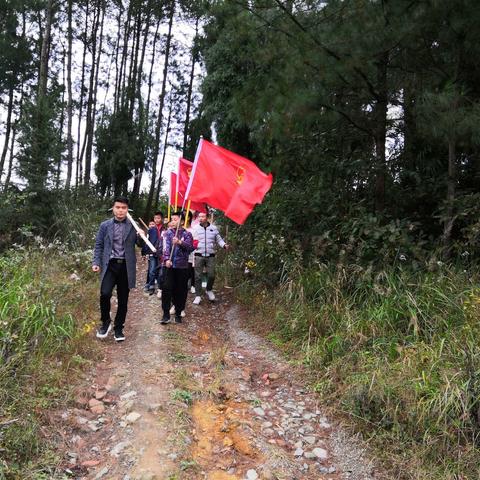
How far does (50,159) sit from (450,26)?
1084cm

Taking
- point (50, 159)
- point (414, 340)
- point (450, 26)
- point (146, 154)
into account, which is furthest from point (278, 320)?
point (146, 154)

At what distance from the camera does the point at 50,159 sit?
41.8 feet

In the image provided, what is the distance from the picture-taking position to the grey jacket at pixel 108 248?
582 centimetres

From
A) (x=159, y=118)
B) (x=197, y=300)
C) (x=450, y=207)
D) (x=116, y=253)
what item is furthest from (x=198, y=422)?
(x=159, y=118)

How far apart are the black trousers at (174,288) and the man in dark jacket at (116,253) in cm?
92

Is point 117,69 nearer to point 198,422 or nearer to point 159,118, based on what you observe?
point 159,118

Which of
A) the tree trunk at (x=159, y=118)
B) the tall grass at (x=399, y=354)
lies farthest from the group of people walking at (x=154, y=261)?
the tree trunk at (x=159, y=118)

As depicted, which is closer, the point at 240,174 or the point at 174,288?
the point at 240,174

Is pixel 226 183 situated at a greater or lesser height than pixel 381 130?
lesser

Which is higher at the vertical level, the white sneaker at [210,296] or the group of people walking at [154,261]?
the group of people walking at [154,261]

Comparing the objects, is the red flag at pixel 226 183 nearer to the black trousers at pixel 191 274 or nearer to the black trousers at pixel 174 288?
the black trousers at pixel 174 288

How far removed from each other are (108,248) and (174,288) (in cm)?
154

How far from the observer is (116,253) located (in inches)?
230

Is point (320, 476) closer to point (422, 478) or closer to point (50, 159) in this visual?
point (422, 478)
